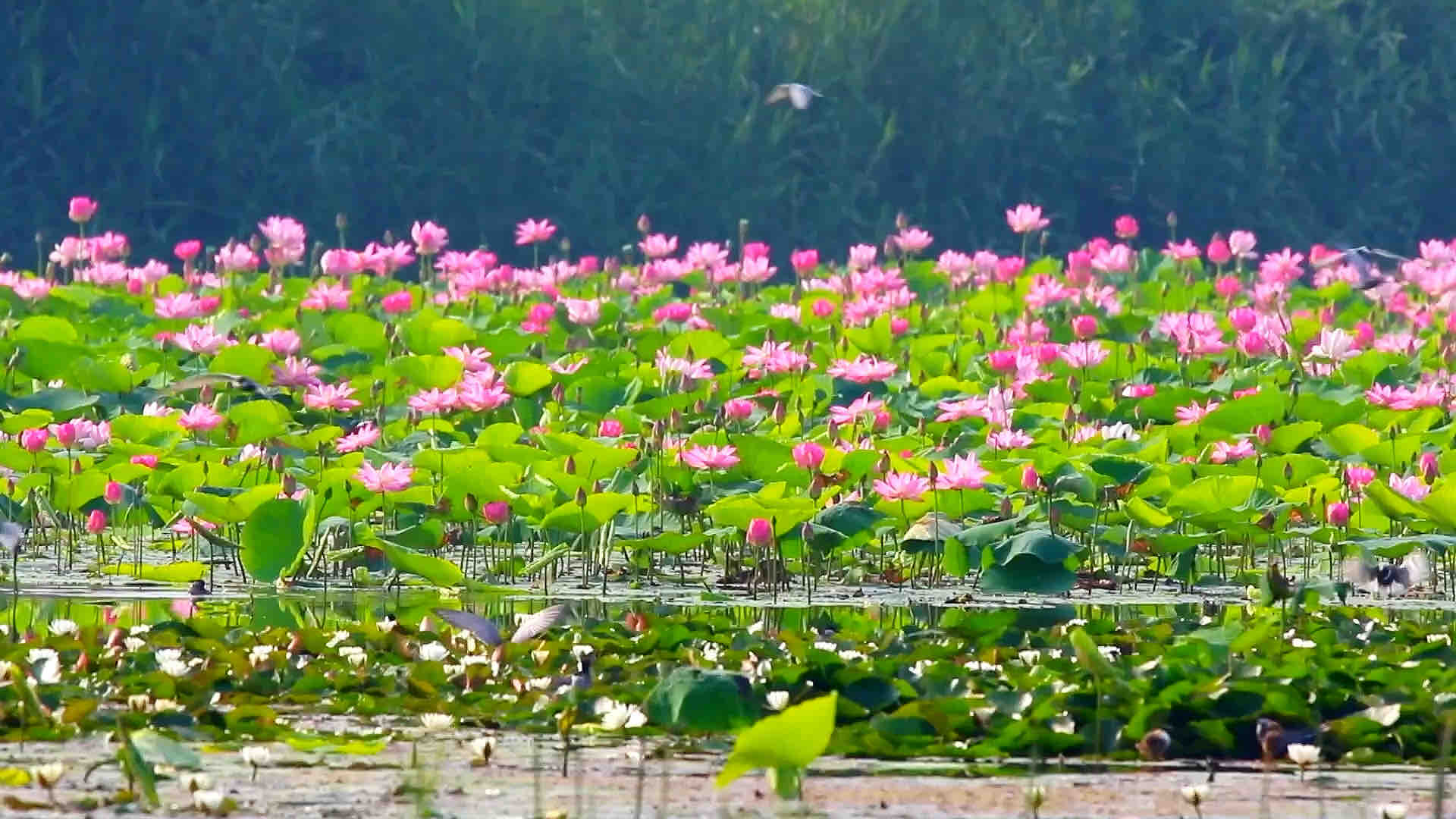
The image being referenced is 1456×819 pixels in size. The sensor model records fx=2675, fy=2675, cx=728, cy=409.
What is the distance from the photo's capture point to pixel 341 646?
4.37 meters

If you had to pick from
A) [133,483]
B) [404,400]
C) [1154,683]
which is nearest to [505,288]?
[404,400]

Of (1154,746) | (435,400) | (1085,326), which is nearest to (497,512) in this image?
(435,400)

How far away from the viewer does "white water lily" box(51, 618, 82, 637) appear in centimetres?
444

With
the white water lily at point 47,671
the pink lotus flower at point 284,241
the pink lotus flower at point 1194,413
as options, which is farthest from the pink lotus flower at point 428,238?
the white water lily at point 47,671

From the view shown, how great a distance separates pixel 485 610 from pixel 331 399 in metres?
1.83

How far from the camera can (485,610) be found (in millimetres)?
5168

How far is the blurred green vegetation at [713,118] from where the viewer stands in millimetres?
16484

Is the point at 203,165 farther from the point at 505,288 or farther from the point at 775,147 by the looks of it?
the point at 505,288

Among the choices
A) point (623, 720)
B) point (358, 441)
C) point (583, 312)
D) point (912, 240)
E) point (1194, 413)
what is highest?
point (912, 240)

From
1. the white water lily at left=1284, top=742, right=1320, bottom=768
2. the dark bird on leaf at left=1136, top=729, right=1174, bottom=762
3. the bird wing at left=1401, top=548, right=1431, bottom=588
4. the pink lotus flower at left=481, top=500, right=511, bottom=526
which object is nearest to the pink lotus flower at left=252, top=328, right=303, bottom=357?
the pink lotus flower at left=481, top=500, right=511, bottom=526

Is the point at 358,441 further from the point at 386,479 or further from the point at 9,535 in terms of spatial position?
the point at 9,535

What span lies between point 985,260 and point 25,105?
7869 mm

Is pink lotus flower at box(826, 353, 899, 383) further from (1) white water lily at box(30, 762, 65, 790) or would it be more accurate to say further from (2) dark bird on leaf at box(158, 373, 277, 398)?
(1) white water lily at box(30, 762, 65, 790)

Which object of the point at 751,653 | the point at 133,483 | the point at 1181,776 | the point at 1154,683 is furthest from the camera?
the point at 133,483
